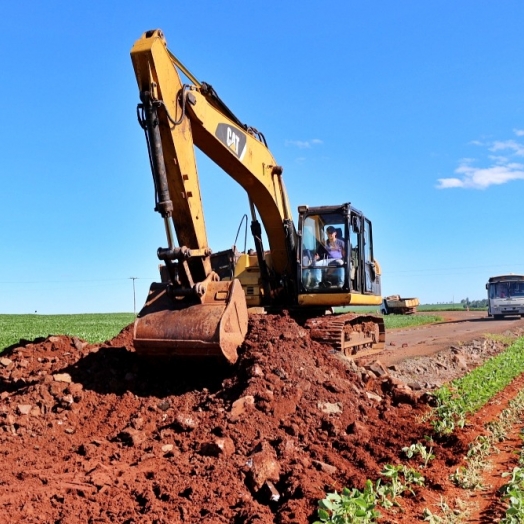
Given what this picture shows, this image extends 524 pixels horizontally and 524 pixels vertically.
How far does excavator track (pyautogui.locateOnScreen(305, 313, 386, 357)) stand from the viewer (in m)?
10.4

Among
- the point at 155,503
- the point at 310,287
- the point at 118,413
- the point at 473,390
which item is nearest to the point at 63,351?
the point at 118,413

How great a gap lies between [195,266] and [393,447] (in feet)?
11.2

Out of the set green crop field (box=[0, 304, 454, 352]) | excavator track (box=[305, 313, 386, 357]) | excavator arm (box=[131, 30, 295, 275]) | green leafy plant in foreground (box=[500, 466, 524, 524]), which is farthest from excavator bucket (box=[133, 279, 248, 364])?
green crop field (box=[0, 304, 454, 352])

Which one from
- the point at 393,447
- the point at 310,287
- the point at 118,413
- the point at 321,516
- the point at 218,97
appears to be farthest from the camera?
the point at 310,287

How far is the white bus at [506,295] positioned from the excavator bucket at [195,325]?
101ft

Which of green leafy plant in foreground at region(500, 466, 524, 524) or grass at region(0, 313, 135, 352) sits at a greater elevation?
grass at region(0, 313, 135, 352)

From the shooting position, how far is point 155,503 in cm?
495

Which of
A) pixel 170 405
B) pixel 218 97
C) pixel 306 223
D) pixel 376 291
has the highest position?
pixel 218 97

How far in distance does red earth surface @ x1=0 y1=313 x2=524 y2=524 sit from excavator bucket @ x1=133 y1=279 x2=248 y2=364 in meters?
0.30

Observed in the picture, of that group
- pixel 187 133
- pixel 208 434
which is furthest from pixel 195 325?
pixel 187 133

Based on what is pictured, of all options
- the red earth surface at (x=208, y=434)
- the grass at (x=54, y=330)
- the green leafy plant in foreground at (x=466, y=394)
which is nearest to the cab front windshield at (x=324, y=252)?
the red earth surface at (x=208, y=434)

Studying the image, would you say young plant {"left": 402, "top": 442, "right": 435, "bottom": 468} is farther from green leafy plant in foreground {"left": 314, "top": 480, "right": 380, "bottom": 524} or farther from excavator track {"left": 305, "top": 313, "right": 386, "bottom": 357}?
excavator track {"left": 305, "top": 313, "right": 386, "bottom": 357}

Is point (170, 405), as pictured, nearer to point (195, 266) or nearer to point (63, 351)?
point (195, 266)

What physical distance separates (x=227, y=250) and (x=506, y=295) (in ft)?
91.2
